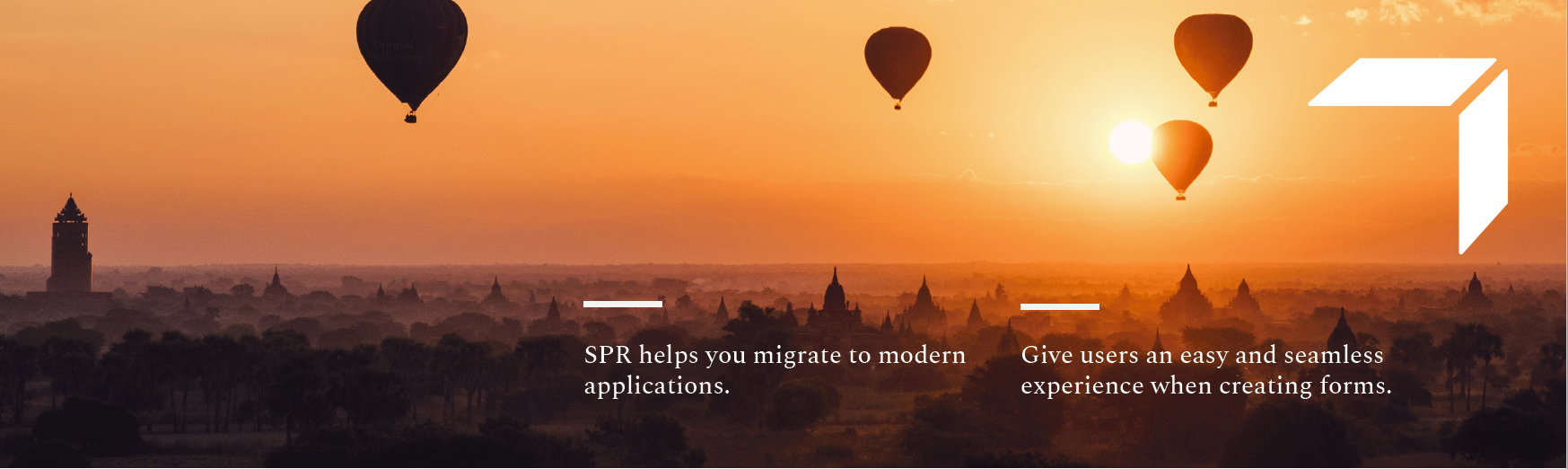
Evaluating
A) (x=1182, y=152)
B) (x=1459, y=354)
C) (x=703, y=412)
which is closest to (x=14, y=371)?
(x=703, y=412)

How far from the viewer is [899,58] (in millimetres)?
41125

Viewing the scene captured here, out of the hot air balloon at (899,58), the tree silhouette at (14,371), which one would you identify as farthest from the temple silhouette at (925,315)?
the hot air balloon at (899,58)

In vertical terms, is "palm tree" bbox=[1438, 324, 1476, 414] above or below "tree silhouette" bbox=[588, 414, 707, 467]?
above

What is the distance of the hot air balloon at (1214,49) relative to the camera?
39.8 m

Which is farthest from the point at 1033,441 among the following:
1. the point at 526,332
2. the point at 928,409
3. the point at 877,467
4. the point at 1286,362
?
the point at 526,332

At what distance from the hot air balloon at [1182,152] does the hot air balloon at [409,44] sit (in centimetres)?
2080

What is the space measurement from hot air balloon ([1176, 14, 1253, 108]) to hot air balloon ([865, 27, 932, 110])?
6.92m

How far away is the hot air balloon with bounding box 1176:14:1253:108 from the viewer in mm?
39844

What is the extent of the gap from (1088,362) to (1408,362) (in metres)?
14.4

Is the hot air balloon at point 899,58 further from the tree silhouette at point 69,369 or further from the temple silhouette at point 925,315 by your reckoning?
the temple silhouette at point 925,315

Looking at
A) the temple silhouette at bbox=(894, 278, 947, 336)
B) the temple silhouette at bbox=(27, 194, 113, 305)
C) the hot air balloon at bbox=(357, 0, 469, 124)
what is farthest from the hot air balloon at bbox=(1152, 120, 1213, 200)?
the temple silhouette at bbox=(27, 194, 113, 305)

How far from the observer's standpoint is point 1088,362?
70875 millimetres

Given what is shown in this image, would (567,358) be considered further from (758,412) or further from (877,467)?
(877,467)

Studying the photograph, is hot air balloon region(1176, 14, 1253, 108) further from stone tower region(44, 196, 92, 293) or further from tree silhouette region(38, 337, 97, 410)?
stone tower region(44, 196, 92, 293)
